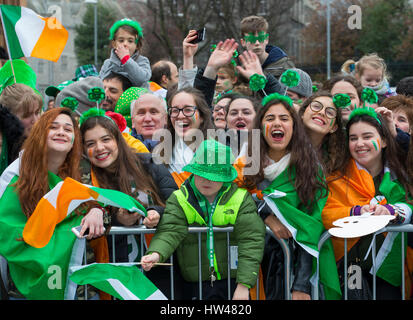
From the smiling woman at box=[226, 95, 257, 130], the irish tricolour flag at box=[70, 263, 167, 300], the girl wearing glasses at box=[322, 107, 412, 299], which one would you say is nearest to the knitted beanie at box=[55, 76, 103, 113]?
the smiling woman at box=[226, 95, 257, 130]

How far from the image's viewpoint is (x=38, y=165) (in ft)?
12.7

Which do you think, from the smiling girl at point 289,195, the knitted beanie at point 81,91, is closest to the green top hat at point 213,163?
the smiling girl at point 289,195

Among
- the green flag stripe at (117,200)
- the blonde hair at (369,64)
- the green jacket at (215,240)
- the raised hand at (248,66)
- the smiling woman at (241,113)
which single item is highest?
the blonde hair at (369,64)

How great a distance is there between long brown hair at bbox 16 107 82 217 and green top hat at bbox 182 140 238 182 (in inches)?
30.4

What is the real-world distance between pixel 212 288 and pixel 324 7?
33.1m

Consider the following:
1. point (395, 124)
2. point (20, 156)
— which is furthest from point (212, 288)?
point (395, 124)

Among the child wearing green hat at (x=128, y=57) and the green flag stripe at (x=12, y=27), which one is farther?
the child wearing green hat at (x=128, y=57)

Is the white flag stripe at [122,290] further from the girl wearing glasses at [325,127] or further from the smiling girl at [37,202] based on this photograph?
the girl wearing glasses at [325,127]

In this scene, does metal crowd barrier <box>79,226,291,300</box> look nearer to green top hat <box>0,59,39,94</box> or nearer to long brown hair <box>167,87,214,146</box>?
long brown hair <box>167,87,214,146</box>

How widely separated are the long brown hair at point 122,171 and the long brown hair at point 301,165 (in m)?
0.68

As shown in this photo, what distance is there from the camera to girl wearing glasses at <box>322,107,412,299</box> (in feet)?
13.3

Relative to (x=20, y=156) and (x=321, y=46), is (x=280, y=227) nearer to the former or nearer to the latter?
(x=20, y=156)

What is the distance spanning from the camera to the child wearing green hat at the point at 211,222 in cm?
380

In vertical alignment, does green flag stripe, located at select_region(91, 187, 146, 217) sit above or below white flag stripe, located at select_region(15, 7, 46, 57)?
below
